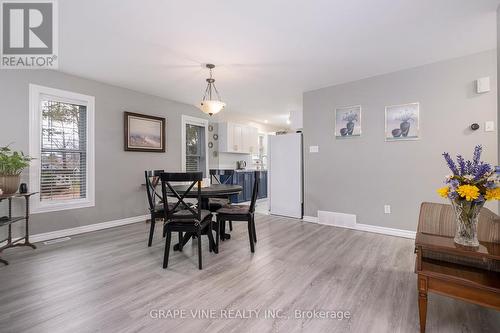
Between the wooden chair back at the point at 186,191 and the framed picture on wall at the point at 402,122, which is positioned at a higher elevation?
the framed picture on wall at the point at 402,122

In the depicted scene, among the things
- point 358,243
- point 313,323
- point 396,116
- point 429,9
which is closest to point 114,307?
point 313,323

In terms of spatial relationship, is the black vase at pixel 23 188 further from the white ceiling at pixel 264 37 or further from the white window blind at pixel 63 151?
the white ceiling at pixel 264 37

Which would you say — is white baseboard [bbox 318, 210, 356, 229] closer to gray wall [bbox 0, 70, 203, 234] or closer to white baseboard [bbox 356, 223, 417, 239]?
white baseboard [bbox 356, 223, 417, 239]

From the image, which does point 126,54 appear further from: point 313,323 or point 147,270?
point 313,323

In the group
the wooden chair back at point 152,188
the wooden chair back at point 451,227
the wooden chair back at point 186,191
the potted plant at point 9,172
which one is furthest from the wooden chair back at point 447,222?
the potted plant at point 9,172

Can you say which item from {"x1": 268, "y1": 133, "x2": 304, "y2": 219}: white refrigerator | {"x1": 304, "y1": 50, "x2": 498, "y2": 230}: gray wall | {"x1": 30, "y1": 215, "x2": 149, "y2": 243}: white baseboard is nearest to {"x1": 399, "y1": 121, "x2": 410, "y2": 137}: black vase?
{"x1": 304, "y1": 50, "x2": 498, "y2": 230}: gray wall

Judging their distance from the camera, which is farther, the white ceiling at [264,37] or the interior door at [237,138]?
the interior door at [237,138]

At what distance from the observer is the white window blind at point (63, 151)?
336 centimetres

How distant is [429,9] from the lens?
6.91 feet

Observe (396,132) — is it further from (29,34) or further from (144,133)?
(29,34)

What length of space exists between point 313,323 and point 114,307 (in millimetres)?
1475

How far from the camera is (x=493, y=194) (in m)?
1.37

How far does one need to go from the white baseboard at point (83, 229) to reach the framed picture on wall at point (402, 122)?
15.0ft

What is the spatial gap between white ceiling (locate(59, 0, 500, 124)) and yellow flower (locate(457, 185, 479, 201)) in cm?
167
